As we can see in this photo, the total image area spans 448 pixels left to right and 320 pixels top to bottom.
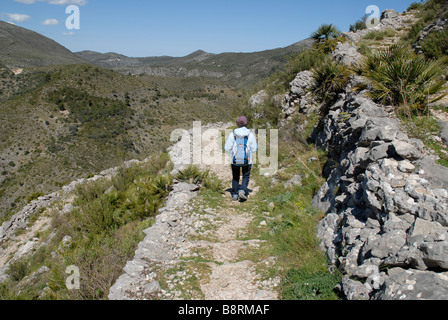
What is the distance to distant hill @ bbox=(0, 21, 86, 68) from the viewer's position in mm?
89281

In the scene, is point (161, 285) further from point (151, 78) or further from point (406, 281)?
point (151, 78)

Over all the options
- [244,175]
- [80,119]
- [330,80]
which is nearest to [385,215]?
[244,175]

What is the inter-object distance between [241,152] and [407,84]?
3550 millimetres

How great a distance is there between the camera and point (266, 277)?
3.72 meters

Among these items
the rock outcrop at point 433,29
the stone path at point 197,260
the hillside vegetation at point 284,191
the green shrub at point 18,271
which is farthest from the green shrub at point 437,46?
the green shrub at point 18,271

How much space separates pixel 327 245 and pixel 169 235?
2.63 m

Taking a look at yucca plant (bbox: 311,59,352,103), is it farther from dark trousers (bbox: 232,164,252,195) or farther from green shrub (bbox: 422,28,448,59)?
dark trousers (bbox: 232,164,252,195)

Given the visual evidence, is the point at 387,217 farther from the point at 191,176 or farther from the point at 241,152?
the point at 191,176

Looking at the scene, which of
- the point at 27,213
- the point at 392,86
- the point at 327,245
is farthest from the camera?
the point at 27,213

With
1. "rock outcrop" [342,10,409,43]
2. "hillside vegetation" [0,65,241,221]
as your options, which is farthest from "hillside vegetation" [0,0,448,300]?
"hillside vegetation" [0,65,241,221]

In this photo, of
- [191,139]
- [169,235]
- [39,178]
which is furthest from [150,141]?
[169,235]

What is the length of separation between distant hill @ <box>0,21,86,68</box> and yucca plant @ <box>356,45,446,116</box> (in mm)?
101100
